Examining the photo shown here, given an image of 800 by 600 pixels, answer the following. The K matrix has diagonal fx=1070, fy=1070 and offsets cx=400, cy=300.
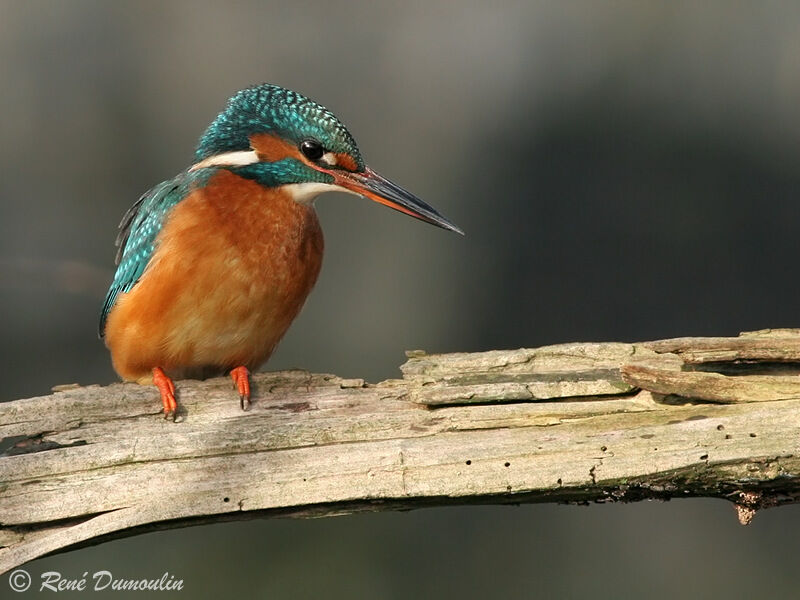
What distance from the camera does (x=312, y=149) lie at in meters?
3.11

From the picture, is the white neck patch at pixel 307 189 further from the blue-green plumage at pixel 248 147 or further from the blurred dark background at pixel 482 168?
the blurred dark background at pixel 482 168

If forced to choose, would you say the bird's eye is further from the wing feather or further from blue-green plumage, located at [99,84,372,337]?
the wing feather

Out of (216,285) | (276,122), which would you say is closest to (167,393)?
(216,285)

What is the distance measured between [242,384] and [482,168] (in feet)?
8.45

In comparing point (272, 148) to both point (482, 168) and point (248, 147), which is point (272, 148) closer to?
point (248, 147)

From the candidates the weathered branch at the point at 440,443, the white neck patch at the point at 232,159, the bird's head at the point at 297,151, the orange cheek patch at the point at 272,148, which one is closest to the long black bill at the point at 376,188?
the bird's head at the point at 297,151

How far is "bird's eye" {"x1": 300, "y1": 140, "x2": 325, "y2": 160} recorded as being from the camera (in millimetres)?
3107

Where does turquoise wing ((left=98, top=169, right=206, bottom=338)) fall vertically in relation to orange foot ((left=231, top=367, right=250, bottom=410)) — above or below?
above

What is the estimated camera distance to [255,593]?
4.41 m

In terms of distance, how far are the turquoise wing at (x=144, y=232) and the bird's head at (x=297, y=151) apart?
14cm

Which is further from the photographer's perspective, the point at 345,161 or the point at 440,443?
the point at 345,161

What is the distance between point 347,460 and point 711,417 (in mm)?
836

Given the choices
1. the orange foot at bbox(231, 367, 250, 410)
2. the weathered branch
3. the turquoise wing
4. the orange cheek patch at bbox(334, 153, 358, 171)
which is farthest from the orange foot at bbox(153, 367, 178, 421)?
the orange cheek patch at bbox(334, 153, 358, 171)

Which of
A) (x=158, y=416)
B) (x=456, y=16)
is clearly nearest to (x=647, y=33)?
(x=456, y=16)
